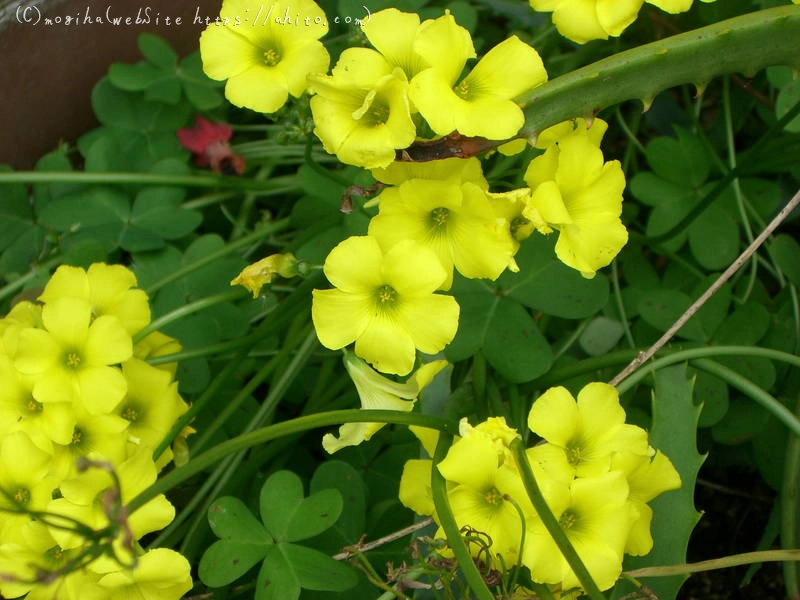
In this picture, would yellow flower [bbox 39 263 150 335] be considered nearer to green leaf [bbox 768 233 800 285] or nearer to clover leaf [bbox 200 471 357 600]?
clover leaf [bbox 200 471 357 600]

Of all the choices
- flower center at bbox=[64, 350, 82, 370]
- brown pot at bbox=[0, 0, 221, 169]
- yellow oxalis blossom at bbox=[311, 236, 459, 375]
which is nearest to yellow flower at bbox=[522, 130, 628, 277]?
yellow oxalis blossom at bbox=[311, 236, 459, 375]

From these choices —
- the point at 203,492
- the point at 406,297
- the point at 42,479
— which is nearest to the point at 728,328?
the point at 406,297

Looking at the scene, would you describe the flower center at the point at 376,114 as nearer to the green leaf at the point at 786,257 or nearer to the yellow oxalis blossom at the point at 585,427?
the yellow oxalis blossom at the point at 585,427

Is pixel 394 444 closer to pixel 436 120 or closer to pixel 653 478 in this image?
pixel 653 478

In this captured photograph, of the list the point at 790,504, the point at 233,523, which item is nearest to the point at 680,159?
the point at 790,504

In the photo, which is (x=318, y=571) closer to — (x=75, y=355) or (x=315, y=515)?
(x=315, y=515)

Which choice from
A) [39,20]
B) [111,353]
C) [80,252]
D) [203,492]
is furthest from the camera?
[39,20]

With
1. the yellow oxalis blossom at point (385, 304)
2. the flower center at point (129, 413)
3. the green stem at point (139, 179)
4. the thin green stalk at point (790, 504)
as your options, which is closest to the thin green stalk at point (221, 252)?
the green stem at point (139, 179)
